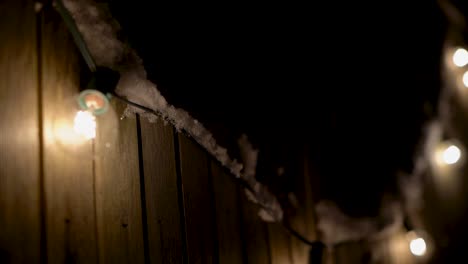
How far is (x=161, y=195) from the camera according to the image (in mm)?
1872

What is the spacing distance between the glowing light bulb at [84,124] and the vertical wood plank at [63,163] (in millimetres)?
29

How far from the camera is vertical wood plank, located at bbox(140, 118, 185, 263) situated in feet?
5.93

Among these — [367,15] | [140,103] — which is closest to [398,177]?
[367,15]

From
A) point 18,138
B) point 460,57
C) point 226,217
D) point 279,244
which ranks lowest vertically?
point 279,244

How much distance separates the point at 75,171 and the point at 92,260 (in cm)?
38

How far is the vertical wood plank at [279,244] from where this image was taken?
2.39 metres

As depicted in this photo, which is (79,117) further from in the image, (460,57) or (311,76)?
(460,57)

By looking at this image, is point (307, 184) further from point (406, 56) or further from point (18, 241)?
point (406, 56)

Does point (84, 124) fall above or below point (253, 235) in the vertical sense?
above

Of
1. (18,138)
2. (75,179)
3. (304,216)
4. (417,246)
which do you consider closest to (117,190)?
(75,179)

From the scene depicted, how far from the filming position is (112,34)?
1825mm

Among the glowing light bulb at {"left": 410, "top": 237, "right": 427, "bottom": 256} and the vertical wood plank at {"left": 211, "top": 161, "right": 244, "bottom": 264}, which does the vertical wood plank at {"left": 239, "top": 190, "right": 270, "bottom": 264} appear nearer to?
the vertical wood plank at {"left": 211, "top": 161, "right": 244, "bottom": 264}

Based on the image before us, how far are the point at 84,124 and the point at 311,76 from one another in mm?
2084

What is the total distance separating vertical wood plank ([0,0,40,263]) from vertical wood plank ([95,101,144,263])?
0.85ft
